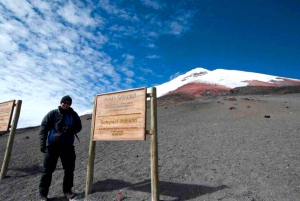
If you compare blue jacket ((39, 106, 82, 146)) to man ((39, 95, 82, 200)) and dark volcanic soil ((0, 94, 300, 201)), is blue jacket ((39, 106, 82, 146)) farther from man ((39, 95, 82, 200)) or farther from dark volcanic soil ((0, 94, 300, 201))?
dark volcanic soil ((0, 94, 300, 201))

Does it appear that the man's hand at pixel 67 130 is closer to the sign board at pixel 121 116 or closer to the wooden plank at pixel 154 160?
the sign board at pixel 121 116

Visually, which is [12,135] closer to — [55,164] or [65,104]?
[55,164]

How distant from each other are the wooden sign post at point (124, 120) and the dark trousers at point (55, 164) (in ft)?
1.35

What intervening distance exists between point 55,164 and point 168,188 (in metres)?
2.40

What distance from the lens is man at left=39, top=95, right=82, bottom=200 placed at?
4.34 m

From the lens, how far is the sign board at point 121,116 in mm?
4270

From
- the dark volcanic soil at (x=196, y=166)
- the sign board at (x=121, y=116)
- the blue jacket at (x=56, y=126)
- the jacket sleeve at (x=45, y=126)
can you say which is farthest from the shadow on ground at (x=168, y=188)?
the jacket sleeve at (x=45, y=126)

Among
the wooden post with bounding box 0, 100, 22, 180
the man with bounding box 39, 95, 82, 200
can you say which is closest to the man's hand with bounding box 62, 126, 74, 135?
the man with bounding box 39, 95, 82, 200

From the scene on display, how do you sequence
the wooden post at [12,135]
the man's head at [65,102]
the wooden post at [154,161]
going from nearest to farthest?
the wooden post at [154,161], the man's head at [65,102], the wooden post at [12,135]

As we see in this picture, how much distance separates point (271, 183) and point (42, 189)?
4665 millimetres

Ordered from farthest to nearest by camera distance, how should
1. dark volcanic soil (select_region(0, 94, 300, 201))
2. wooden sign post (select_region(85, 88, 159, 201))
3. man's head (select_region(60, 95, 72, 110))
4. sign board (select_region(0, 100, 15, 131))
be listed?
sign board (select_region(0, 100, 15, 131)) < man's head (select_region(60, 95, 72, 110)) < dark volcanic soil (select_region(0, 94, 300, 201)) < wooden sign post (select_region(85, 88, 159, 201))

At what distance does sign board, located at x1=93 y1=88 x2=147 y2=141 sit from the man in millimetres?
623

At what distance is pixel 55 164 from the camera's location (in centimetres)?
443

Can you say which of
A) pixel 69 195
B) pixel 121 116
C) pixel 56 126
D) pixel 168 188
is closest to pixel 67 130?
pixel 56 126
